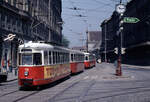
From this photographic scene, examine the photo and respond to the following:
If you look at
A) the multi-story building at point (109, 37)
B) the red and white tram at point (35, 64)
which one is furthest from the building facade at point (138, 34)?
the red and white tram at point (35, 64)

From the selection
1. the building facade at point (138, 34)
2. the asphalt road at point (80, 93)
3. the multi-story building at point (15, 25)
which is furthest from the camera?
the building facade at point (138, 34)

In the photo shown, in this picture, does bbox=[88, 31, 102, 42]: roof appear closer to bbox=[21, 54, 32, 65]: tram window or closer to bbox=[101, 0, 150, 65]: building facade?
bbox=[101, 0, 150, 65]: building facade

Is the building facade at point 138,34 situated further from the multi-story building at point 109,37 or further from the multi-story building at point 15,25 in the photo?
the multi-story building at point 15,25

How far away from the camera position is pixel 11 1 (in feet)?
122

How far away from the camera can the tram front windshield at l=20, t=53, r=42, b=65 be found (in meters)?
15.3

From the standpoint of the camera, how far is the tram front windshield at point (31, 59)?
15334mm

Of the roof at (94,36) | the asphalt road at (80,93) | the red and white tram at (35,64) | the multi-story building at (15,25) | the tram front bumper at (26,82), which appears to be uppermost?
the roof at (94,36)

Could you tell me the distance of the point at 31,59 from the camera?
1536 cm

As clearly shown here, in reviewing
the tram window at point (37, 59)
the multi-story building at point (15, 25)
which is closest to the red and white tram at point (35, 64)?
the tram window at point (37, 59)

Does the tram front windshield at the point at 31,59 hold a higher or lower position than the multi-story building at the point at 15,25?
lower

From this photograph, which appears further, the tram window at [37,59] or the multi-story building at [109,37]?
the multi-story building at [109,37]

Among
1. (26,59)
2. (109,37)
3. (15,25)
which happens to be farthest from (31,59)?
(109,37)

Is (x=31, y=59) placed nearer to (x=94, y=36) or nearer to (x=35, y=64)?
(x=35, y=64)

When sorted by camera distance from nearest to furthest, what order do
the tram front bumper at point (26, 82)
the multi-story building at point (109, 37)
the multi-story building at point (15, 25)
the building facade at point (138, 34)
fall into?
the tram front bumper at point (26, 82), the multi-story building at point (15, 25), the building facade at point (138, 34), the multi-story building at point (109, 37)
